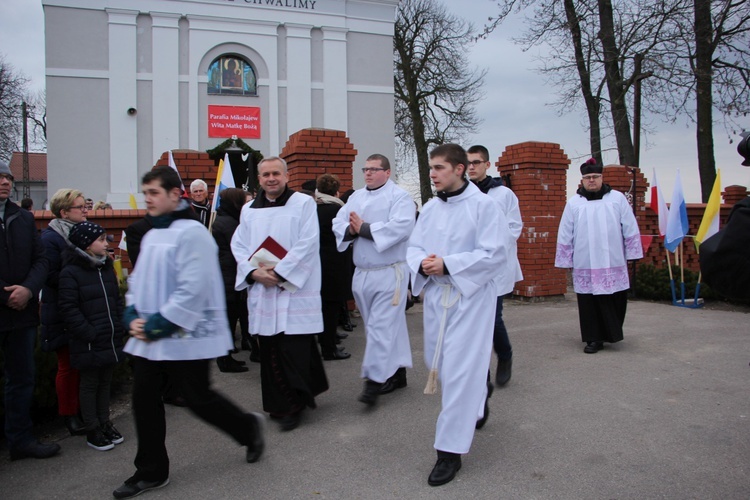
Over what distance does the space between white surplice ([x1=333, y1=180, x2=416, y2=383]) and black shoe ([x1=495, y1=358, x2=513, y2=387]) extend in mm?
752

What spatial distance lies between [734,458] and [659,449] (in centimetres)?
40

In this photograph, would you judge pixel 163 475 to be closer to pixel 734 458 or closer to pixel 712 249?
pixel 712 249

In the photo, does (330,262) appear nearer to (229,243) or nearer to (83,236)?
(229,243)

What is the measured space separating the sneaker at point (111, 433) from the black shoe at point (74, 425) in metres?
0.21

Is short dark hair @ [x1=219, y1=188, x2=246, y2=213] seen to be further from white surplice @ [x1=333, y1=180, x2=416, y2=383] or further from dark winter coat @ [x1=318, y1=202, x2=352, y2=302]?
white surplice @ [x1=333, y1=180, x2=416, y2=383]

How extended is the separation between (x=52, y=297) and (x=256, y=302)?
53.9 inches

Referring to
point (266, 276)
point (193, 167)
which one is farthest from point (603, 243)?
point (193, 167)

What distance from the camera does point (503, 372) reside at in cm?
537

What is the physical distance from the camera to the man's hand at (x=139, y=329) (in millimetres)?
3387

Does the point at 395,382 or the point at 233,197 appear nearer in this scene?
the point at 395,382

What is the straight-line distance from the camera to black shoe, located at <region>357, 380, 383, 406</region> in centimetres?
490

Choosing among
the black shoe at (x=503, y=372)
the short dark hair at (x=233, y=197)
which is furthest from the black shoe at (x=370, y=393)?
the short dark hair at (x=233, y=197)

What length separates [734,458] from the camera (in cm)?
376

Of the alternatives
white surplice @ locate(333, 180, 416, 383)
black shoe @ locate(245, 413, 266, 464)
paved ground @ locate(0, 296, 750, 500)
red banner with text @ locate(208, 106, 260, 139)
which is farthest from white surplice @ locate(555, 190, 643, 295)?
red banner with text @ locate(208, 106, 260, 139)
